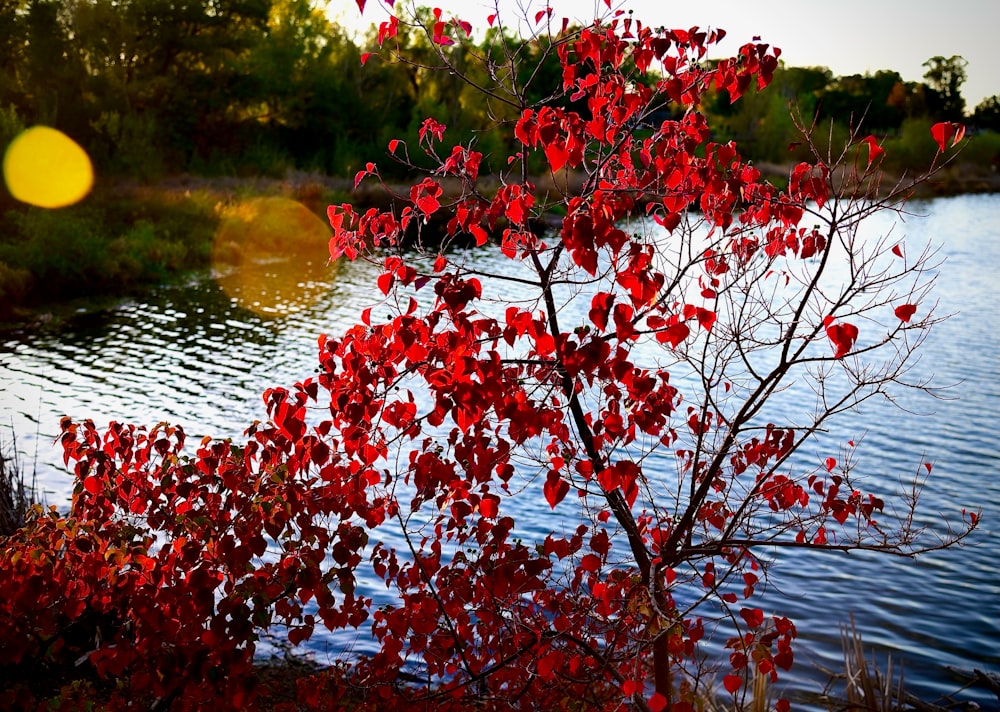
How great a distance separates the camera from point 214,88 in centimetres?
4553

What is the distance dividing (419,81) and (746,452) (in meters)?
58.7

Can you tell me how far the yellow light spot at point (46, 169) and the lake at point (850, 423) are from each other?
5553 millimetres

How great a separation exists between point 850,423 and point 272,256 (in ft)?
75.5

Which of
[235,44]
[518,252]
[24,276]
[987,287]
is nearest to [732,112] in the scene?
[235,44]

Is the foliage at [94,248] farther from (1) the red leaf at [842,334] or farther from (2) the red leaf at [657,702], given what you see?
(1) the red leaf at [842,334]

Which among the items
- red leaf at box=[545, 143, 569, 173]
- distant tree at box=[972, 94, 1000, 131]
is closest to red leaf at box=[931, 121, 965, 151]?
red leaf at box=[545, 143, 569, 173]

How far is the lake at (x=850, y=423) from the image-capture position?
9.23m

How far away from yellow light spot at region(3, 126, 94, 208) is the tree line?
2.78 ft

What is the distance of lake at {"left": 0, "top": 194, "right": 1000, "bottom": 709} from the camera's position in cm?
923

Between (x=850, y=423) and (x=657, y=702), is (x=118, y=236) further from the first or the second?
(x=657, y=702)

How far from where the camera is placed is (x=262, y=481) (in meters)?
5.90

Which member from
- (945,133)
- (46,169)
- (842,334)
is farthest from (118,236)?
(945,133)

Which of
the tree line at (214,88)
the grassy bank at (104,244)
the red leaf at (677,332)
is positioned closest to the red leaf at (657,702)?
the red leaf at (677,332)

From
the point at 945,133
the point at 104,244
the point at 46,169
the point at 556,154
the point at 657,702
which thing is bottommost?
the point at 104,244
